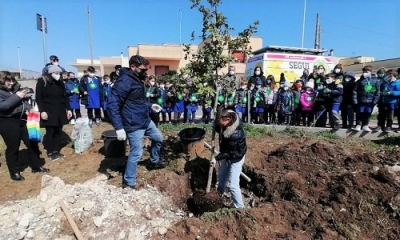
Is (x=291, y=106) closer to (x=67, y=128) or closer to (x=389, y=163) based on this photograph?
(x=389, y=163)

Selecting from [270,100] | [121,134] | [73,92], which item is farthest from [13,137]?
[270,100]

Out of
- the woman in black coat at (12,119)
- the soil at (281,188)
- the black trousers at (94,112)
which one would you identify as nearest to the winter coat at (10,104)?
the woman in black coat at (12,119)

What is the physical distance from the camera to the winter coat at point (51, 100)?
5230mm

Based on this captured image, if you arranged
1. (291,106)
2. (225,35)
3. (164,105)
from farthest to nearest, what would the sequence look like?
(164,105), (291,106), (225,35)

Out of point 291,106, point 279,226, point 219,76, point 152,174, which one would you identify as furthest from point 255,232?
point 291,106

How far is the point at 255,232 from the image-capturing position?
343 centimetres

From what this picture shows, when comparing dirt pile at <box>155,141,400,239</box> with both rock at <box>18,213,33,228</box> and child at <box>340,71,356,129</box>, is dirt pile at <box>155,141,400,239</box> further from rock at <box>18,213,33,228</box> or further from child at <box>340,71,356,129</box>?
child at <box>340,71,356,129</box>

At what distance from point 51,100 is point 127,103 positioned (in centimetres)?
210

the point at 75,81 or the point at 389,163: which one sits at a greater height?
the point at 75,81

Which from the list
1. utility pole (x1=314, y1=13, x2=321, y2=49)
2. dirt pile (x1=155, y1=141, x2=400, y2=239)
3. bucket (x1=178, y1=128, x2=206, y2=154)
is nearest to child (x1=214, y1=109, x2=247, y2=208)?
dirt pile (x1=155, y1=141, x2=400, y2=239)

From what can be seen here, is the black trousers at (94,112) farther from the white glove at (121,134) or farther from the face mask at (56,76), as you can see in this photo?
the white glove at (121,134)

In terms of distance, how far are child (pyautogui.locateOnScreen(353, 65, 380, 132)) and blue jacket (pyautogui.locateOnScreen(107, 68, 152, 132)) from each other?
18.4ft

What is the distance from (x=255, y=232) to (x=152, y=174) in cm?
216

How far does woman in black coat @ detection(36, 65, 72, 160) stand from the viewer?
5230mm
